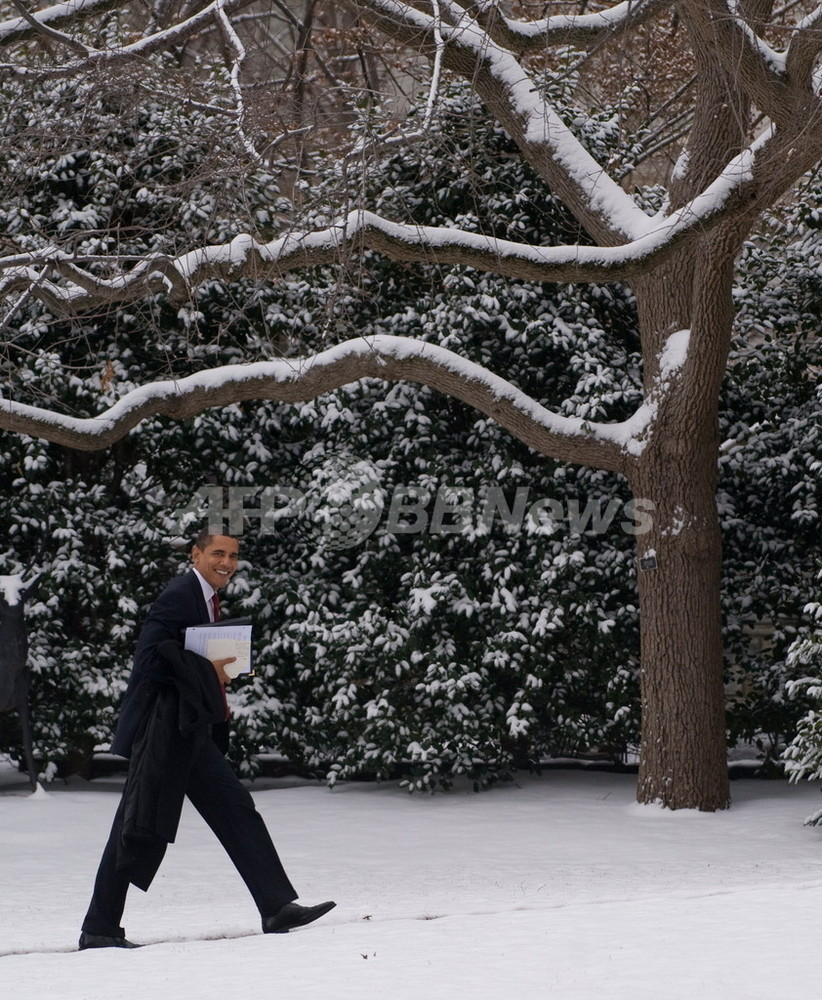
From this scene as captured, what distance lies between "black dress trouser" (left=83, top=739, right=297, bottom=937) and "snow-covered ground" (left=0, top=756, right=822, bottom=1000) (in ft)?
0.67

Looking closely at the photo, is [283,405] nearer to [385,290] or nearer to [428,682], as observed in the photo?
[385,290]

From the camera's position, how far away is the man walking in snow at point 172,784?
218 inches

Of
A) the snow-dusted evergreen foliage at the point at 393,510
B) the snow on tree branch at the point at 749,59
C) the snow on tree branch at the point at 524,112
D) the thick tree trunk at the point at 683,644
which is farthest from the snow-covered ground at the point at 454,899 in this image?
the snow on tree branch at the point at 749,59

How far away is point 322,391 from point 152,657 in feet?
12.0

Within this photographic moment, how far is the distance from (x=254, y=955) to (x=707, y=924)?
69.2 inches

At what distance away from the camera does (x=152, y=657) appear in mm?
5629

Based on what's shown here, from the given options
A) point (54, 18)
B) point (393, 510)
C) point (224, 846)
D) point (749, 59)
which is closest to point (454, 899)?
point (224, 846)

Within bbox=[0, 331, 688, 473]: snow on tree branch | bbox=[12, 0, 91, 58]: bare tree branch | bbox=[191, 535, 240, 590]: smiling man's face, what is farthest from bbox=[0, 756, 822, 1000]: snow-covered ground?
bbox=[12, 0, 91, 58]: bare tree branch

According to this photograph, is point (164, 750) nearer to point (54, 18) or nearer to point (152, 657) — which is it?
point (152, 657)

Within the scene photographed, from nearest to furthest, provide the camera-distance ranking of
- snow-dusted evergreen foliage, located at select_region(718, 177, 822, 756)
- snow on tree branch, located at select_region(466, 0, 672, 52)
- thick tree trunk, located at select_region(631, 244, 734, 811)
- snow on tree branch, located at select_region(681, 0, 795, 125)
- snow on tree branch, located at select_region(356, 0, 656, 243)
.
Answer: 1. snow on tree branch, located at select_region(681, 0, 795, 125)
2. snow on tree branch, located at select_region(356, 0, 656, 243)
3. snow on tree branch, located at select_region(466, 0, 672, 52)
4. thick tree trunk, located at select_region(631, 244, 734, 811)
5. snow-dusted evergreen foliage, located at select_region(718, 177, 822, 756)

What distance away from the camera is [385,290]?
1129 centimetres

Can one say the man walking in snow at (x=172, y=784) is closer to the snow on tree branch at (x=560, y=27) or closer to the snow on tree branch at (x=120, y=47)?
the snow on tree branch at (x=120, y=47)

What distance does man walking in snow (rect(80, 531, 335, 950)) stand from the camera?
553 centimetres

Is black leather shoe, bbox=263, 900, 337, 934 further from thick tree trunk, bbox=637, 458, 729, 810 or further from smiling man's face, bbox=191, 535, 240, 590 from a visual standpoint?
thick tree trunk, bbox=637, 458, 729, 810
